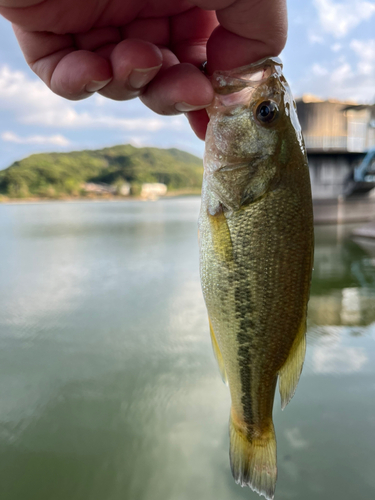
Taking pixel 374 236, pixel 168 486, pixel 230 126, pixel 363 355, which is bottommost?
pixel 168 486

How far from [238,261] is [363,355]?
405cm

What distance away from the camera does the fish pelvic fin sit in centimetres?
115

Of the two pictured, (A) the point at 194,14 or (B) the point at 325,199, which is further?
(B) the point at 325,199

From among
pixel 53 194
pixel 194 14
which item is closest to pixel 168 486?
pixel 194 14

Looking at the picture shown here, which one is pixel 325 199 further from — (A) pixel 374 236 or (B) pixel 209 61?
(B) pixel 209 61

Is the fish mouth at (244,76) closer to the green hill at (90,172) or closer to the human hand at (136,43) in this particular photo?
the human hand at (136,43)

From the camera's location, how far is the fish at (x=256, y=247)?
1.12 meters

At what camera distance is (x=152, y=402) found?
3.75 m

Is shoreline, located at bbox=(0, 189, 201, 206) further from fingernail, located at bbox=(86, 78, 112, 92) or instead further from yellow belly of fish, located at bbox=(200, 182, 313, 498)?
yellow belly of fish, located at bbox=(200, 182, 313, 498)

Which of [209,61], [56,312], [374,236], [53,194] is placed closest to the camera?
[209,61]

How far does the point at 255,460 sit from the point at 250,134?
110 cm

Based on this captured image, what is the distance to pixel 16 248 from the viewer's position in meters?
13.2

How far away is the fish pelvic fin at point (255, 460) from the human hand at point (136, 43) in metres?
1.16

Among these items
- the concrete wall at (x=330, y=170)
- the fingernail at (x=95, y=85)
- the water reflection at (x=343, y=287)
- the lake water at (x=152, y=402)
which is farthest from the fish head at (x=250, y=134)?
the concrete wall at (x=330, y=170)
